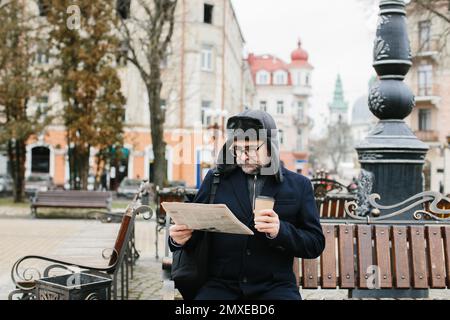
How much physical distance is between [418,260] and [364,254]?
41 cm

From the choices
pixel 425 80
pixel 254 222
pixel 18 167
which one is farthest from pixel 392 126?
pixel 425 80

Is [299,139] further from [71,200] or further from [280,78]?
[71,200]

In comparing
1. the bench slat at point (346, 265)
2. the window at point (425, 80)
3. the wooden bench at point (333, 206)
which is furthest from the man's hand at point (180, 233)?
the window at point (425, 80)

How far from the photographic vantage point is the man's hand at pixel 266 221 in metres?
3.26

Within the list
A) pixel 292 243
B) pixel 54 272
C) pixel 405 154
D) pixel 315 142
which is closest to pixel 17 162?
pixel 54 272

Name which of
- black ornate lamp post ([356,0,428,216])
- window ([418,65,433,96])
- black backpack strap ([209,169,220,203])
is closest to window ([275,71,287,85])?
window ([418,65,433,96])

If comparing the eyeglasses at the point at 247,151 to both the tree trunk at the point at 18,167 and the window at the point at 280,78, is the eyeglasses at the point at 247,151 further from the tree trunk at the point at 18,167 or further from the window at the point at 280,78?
the window at the point at 280,78

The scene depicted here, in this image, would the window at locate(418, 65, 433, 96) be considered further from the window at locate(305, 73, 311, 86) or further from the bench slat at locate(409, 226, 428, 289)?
the bench slat at locate(409, 226, 428, 289)

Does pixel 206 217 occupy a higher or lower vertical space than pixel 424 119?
lower

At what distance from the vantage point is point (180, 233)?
3.47 m

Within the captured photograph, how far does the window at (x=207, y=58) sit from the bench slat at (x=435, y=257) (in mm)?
37771

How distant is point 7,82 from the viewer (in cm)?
2347

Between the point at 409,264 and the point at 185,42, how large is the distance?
37149mm

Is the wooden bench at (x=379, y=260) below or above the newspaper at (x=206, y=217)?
below
